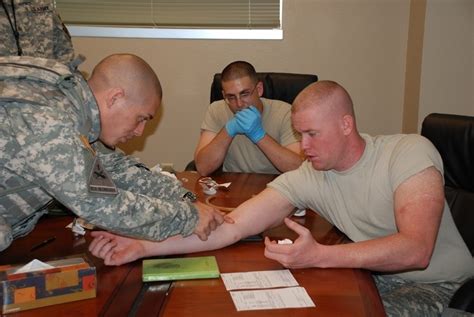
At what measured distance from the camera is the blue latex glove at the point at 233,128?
2589mm

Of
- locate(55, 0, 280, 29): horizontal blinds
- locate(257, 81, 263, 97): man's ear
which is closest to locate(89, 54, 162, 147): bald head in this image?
locate(257, 81, 263, 97): man's ear

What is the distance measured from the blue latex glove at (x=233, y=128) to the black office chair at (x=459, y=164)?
3.33 ft

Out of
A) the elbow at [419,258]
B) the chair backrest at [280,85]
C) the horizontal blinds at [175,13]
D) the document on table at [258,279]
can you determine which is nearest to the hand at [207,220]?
the document on table at [258,279]

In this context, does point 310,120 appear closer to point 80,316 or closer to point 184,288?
point 184,288

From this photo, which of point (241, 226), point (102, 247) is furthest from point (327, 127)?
point (102, 247)

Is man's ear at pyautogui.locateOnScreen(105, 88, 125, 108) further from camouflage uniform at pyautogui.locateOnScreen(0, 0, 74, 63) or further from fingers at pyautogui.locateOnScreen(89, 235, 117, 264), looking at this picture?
camouflage uniform at pyautogui.locateOnScreen(0, 0, 74, 63)

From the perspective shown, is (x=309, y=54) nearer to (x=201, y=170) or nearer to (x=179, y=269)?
(x=201, y=170)

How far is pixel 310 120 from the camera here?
166 centimetres

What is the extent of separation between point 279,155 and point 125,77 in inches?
47.7

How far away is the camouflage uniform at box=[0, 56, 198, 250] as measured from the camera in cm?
118

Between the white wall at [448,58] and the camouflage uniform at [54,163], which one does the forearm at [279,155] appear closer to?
the camouflage uniform at [54,163]

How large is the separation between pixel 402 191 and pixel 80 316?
955 millimetres

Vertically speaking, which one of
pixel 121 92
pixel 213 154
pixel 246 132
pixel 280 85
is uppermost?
pixel 121 92

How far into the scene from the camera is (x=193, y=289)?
4.06ft
